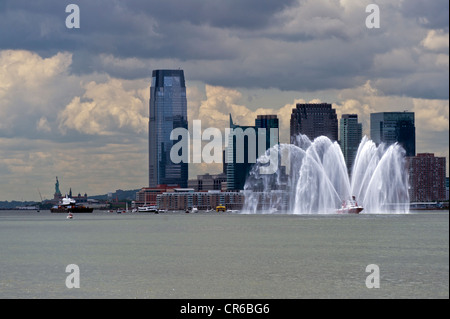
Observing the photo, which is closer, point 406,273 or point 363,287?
point 363,287

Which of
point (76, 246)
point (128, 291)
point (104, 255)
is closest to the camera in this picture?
point (128, 291)

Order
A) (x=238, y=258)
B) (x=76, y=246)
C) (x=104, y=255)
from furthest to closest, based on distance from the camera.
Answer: (x=76, y=246), (x=104, y=255), (x=238, y=258)

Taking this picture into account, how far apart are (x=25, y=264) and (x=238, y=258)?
72.1ft

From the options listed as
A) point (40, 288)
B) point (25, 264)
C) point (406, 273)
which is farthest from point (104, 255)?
point (406, 273)

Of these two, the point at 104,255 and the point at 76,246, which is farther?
the point at 76,246

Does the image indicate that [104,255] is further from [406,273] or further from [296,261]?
[406,273]
